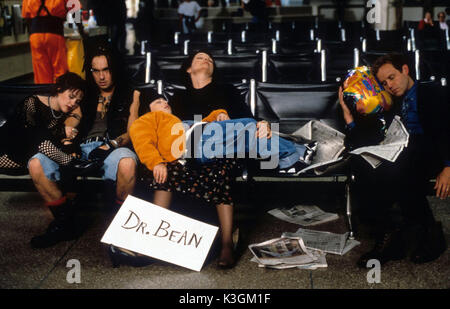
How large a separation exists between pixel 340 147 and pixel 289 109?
2.33ft

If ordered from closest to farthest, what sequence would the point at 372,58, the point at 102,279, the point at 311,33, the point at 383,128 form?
the point at 102,279 < the point at 383,128 < the point at 372,58 < the point at 311,33

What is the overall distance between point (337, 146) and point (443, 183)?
0.63 m

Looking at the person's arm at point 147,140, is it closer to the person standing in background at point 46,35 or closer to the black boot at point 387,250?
the black boot at point 387,250

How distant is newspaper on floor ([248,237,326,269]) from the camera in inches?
108

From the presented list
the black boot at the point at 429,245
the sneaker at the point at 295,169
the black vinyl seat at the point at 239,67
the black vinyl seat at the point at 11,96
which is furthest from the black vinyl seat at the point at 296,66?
the black boot at the point at 429,245

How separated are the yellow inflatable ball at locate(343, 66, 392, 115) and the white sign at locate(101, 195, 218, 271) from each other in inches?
45.5

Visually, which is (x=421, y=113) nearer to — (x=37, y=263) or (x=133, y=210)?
(x=133, y=210)

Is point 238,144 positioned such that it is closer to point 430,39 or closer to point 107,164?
point 107,164

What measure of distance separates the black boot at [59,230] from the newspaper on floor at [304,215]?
1.28 m

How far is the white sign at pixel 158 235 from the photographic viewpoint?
2.65 metres

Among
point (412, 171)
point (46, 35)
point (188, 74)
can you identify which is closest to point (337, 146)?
point (412, 171)
